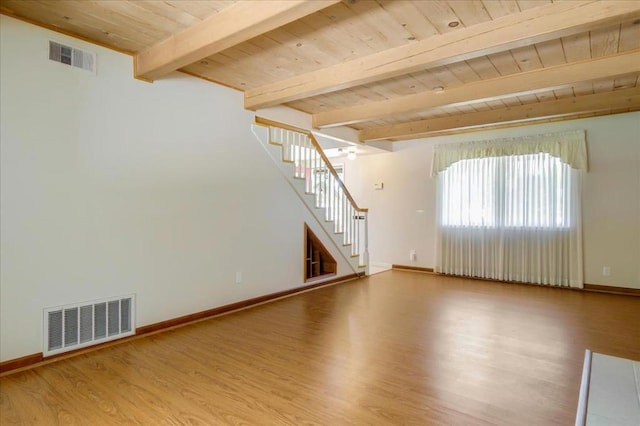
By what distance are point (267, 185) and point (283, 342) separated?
2108 mm

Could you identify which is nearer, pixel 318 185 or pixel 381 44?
pixel 381 44

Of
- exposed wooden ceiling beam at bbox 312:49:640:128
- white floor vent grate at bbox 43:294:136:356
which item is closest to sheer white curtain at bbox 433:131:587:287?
exposed wooden ceiling beam at bbox 312:49:640:128

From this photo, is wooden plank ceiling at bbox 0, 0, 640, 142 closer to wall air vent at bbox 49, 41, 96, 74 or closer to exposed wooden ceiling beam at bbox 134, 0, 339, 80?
exposed wooden ceiling beam at bbox 134, 0, 339, 80

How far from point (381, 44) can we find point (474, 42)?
2.38 ft

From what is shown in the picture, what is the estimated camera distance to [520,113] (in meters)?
4.82

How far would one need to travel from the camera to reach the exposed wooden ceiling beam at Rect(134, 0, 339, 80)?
2.11 m

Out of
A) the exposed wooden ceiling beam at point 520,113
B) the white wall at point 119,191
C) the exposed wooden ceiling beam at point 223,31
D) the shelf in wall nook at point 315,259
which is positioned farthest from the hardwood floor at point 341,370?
the exposed wooden ceiling beam at point 520,113

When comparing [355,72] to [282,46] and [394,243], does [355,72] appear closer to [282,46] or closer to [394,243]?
[282,46]

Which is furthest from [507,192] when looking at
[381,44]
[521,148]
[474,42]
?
[381,44]

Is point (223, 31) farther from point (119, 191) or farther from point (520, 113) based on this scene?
point (520, 113)

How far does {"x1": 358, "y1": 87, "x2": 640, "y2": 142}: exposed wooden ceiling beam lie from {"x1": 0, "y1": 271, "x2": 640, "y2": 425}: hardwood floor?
8.15ft

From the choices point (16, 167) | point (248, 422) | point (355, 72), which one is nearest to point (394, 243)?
point (355, 72)

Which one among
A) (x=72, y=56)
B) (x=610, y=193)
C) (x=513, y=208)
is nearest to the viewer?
(x=72, y=56)

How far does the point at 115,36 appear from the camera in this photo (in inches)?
113
